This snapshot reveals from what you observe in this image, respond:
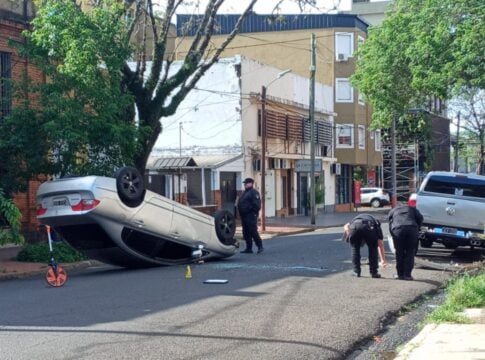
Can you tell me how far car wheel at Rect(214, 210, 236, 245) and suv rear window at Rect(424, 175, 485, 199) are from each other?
4.79 m

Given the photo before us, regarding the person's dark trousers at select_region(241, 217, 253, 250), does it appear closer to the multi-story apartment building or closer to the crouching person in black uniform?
the crouching person in black uniform

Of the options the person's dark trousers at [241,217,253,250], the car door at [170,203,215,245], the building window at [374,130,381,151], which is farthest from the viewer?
the building window at [374,130,381,151]

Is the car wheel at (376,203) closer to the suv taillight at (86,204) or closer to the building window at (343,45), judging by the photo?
the building window at (343,45)

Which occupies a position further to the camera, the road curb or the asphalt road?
the road curb

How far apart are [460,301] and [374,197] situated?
4625cm

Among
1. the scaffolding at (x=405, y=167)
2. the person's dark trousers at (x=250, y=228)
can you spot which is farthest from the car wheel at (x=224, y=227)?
the scaffolding at (x=405, y=167)

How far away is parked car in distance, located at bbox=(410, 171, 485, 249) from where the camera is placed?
17.1 meters

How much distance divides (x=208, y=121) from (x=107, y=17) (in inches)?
726

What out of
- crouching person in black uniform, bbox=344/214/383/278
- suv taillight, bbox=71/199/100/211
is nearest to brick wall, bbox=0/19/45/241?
suv taillight, bbox=71/199/100/211

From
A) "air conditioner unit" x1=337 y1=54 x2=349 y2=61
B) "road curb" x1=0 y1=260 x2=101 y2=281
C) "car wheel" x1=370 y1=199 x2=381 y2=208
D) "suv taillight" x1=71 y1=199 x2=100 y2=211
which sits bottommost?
"car wheel" x1=370 y1=199 x2=381 y2=208

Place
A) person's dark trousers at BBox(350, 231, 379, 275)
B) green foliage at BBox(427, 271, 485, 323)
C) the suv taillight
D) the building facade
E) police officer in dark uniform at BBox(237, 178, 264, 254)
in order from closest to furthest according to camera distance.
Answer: green foliage at BBox(427, 271, 485, 323), person's dark trousers at BBox(350, 231, 379, 275), the suv taillight, police officer in dark uniform at BBox(237, 178, 264, 254), the building facade

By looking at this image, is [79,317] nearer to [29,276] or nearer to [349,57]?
[29,276]

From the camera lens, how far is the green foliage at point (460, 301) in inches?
373

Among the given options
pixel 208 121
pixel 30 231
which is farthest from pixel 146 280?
pixel 208 121
